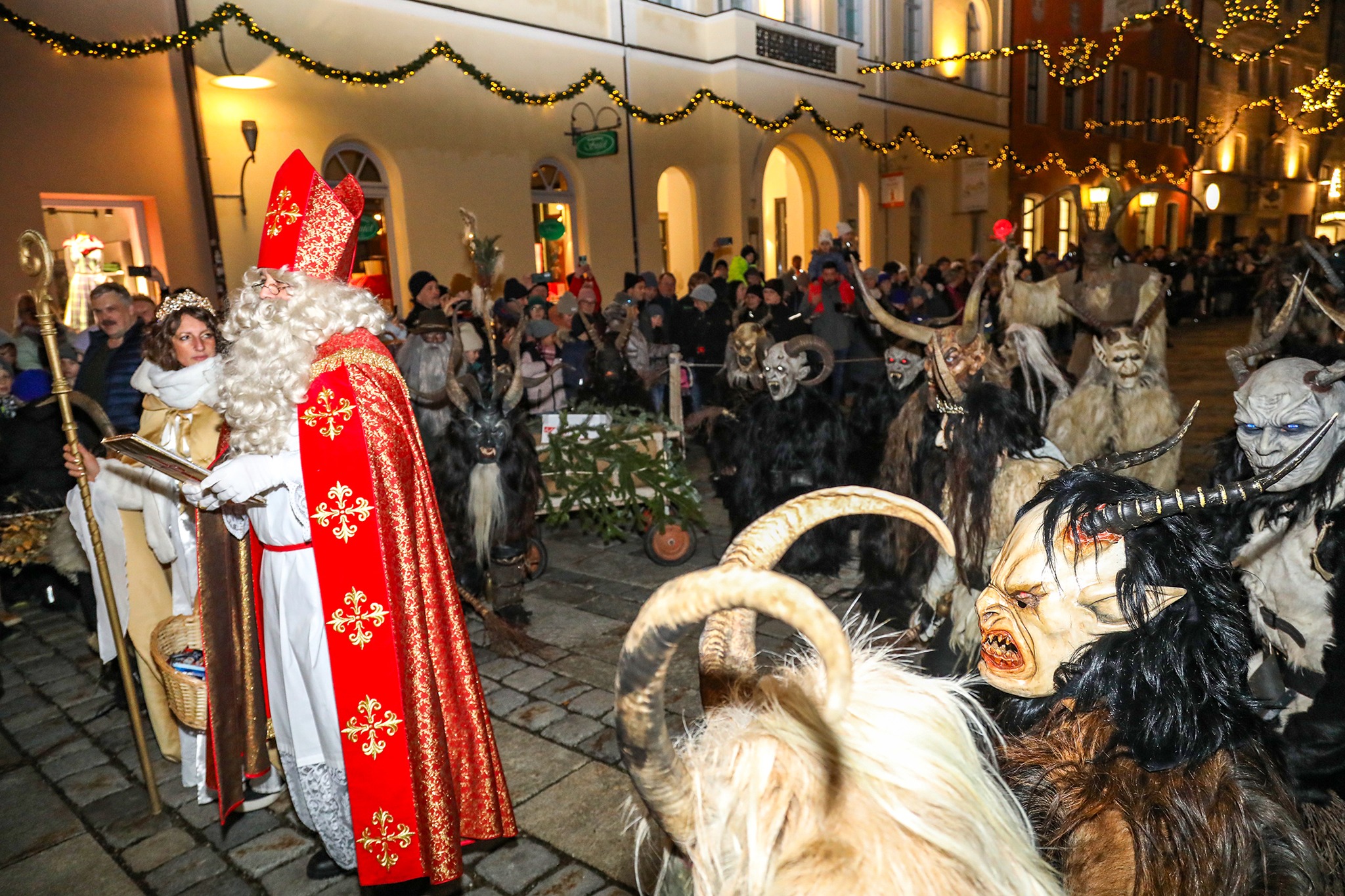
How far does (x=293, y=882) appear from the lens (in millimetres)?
3260

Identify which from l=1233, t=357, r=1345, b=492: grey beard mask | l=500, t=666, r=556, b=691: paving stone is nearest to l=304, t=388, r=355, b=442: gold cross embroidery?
l=500, t=666, r=556, b=691: paving stone

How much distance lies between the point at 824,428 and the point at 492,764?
390 centimetres

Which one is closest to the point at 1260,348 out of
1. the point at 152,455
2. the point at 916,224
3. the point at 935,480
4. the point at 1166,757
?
the point at 935,480

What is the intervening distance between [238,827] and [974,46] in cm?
2695

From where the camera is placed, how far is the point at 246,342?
289 centimetres

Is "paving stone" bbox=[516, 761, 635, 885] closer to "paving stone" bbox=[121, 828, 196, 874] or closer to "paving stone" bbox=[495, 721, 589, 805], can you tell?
"paving stone" bbox=[495, 721, 589, 805]

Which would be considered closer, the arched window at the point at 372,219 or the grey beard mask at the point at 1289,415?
the grey beard mask at the point at 1289,415

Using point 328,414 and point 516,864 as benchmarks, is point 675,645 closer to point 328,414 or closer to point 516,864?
point 328,414

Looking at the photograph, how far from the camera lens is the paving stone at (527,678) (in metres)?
4.73

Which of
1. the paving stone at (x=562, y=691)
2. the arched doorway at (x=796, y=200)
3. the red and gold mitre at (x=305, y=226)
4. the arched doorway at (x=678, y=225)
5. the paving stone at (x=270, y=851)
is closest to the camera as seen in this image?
the red and gold mitre at (x=305, y=226)

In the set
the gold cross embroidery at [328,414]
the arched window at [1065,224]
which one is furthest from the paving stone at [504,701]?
the arched window at [1065,224]

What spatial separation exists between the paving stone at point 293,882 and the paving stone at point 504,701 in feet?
4.10

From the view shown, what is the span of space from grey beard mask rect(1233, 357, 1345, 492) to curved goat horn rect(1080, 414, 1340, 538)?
1.37 m

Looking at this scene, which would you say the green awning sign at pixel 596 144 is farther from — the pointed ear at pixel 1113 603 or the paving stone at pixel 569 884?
the pointed ear at pixel 1113 603
